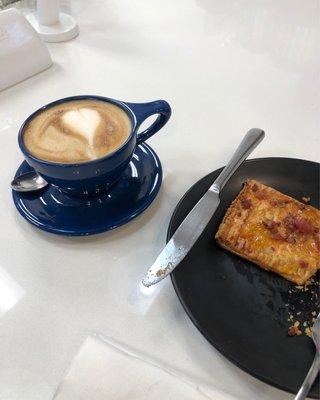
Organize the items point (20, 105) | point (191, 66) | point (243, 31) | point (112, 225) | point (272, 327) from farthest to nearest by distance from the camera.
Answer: point (243, 31) < point (191, 66) < point (20, 105) < point (112, 225) < point (272, 327)

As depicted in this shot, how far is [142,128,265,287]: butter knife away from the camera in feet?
1.65

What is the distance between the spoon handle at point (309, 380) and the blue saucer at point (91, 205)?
0.30 metres

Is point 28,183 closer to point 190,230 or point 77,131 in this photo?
point 77,131

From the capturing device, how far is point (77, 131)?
0.59m

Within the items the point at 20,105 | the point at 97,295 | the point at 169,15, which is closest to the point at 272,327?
the point at 97,295

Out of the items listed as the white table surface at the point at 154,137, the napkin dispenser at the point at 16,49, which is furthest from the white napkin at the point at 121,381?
the napkin dispenser at the point at 16,49

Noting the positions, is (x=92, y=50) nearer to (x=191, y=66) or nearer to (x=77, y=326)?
(x=191, y=66)

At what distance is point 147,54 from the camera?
3.36ft

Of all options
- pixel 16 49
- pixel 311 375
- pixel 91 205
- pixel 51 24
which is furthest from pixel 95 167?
pixel 51 24

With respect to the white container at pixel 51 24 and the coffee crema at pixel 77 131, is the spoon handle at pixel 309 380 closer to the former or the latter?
the coffee crema at pixel 77 131

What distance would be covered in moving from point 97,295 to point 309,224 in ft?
1.00

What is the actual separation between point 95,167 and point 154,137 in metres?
0.27

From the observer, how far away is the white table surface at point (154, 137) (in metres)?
0.47

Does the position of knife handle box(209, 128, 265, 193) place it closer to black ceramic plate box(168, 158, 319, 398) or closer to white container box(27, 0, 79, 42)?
black ceramic plate box(168, 158, 319, 398)
